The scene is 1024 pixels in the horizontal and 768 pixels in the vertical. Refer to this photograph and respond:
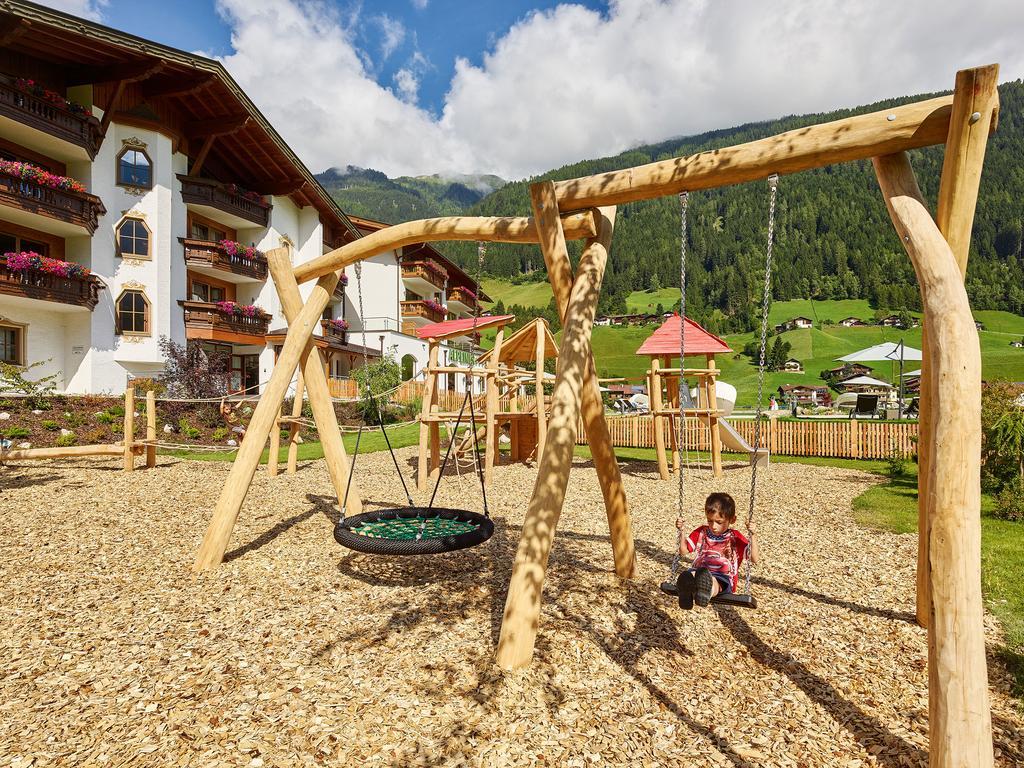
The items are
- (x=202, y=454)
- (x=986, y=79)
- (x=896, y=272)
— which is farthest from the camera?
(x=896, y=272)

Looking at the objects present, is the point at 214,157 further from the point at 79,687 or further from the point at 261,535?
the point at 79,687

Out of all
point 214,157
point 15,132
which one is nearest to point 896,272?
point 214,157

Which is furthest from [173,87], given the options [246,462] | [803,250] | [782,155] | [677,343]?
[803,250]

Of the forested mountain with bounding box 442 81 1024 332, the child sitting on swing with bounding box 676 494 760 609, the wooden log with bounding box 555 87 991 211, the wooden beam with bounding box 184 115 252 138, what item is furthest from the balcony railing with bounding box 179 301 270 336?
the forested mountain with bounding box 442 81 1024 332

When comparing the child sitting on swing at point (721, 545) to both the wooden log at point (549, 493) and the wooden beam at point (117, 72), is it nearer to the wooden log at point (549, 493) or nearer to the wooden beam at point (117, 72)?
the wooden log at point (549, 493)

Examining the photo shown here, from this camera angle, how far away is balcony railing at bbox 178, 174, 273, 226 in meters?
22.2

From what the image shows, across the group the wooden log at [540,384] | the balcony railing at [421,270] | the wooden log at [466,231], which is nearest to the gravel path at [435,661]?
the wooden log at [466,231]

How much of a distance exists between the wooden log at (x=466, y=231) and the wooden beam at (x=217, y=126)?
820 inches

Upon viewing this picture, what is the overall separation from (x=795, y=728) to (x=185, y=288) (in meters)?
24.6

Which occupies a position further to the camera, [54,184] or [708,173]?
[54,184]

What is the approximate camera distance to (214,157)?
80.8 feet

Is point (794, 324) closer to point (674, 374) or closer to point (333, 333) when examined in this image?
point (333, 333)

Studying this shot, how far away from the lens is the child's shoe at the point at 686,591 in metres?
3.59

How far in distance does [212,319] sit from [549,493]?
73.3 feet
